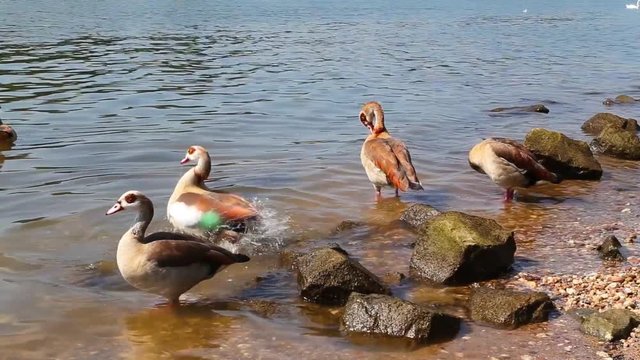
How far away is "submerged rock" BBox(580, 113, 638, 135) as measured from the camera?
56.4 feet

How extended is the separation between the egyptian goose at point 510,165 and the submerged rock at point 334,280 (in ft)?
14.5

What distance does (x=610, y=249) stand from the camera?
29.0ft

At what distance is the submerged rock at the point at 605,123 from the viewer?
17.2 m

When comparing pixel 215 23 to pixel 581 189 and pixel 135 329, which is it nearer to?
pixel 581 189

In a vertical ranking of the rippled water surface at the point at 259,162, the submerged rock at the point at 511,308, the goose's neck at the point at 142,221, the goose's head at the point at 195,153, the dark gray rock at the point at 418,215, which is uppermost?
the goose's head at the point at 195,153

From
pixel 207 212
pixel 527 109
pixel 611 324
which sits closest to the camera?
pixel 611 324

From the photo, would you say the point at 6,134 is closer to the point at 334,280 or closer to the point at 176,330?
the point at 176,330

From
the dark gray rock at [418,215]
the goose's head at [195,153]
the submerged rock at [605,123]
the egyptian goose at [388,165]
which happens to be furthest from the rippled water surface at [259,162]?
the goose's head at [195,153]

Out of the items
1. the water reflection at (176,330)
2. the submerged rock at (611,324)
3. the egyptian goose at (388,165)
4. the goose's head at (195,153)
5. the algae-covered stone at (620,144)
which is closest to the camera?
the submerged rock at (611,324)

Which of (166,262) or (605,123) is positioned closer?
(166,262)

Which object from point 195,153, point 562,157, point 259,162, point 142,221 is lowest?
point 259,162

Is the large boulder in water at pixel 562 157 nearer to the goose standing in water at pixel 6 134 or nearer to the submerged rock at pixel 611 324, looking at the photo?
the submerged rock at pixel 611 324

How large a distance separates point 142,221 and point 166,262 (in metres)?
0.67

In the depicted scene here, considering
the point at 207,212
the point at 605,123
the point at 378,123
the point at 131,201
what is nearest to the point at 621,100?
the point at 605,123
